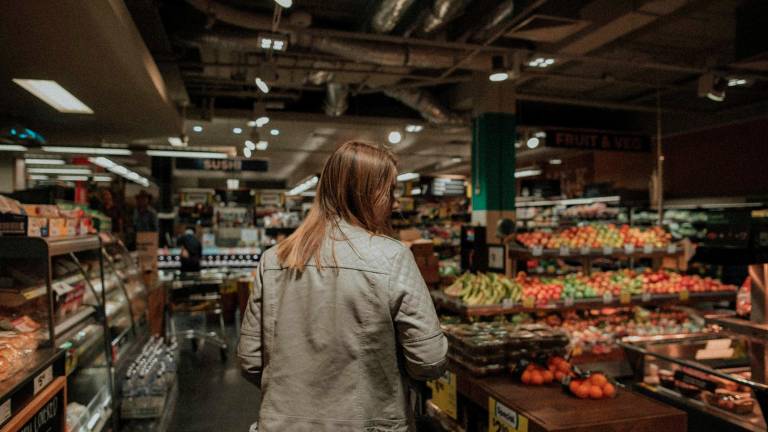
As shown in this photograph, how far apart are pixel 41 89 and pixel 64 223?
8.90 ft

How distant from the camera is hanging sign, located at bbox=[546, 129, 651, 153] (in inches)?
333

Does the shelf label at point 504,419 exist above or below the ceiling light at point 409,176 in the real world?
below

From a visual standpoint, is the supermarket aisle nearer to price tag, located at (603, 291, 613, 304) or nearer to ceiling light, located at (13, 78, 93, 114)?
ceiling light, located at (13, 78, 93, 114)

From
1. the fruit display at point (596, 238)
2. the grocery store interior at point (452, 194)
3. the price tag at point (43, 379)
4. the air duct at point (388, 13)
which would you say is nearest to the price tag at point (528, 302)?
the grocery store interior at point (452, 194)

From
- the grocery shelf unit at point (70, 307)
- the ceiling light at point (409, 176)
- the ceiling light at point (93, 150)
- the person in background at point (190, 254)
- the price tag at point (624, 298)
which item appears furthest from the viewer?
the ceiling light at point (409, 176)

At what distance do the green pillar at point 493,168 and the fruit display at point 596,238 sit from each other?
1.89m

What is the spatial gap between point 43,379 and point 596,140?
333 inches

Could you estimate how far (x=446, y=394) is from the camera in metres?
3.19

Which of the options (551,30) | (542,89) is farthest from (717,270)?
(551,30)

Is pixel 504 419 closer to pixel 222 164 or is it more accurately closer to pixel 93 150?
pixel 93 150

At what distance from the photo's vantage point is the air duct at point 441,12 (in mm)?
5055

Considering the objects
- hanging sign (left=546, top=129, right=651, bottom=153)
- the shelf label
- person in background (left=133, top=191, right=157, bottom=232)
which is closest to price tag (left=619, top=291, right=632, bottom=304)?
the shelf label

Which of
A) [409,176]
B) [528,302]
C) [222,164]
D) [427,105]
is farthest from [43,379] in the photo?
[409,176]

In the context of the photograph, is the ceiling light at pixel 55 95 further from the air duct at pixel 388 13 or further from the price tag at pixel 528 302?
the price tag at pixel 528 302
